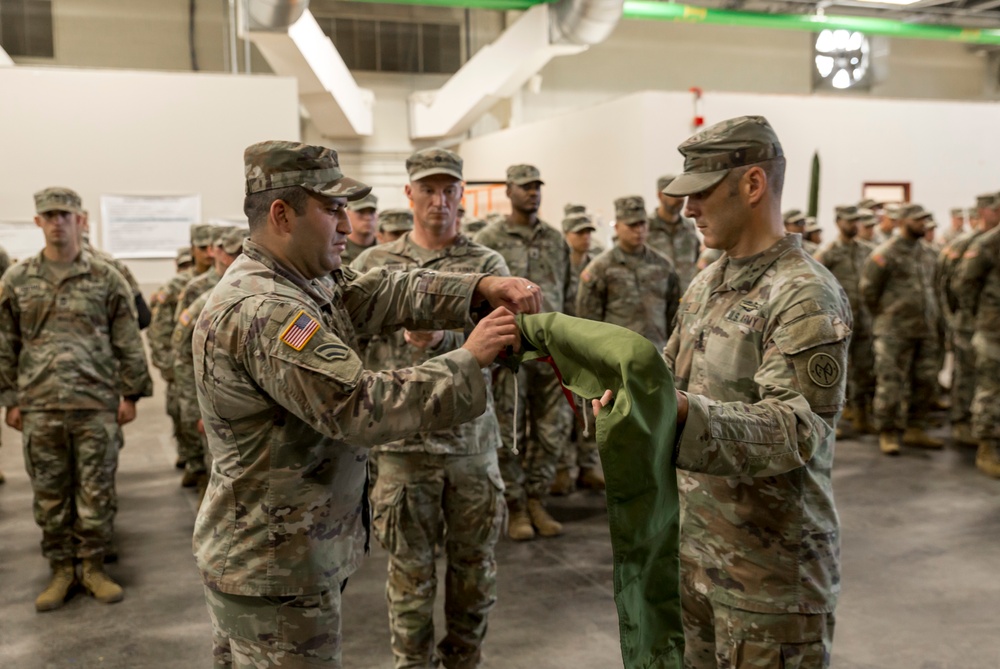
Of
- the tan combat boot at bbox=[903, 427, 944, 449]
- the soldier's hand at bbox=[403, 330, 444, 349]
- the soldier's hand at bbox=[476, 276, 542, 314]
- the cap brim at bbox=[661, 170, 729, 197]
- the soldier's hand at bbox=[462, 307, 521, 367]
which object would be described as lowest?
the tan combat boot at bbox=[903, 427, 944, 449]

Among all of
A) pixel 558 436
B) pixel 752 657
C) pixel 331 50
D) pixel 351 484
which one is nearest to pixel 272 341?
pixel 351 484

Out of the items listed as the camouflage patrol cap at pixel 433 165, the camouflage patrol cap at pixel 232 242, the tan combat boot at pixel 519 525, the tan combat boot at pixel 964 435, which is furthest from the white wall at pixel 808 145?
the camouflage patrol cap at pixel 433 165

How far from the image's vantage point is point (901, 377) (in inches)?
257

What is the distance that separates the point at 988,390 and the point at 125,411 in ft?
17.7

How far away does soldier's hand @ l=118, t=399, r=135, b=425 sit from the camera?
438cm

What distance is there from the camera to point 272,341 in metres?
1.76

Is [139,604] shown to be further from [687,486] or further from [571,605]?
[687,486]

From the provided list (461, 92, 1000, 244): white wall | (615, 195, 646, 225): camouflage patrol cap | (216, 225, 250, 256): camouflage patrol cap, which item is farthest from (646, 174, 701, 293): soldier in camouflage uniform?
(216, 225, 250, 256): camouflage patrol cap

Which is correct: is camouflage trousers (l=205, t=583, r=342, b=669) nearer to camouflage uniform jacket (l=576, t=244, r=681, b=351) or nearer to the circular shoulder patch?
the circular shoulder patch

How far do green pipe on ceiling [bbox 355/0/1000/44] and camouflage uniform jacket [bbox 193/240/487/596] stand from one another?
388 inches

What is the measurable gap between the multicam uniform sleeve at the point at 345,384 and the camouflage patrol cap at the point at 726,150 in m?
0.67

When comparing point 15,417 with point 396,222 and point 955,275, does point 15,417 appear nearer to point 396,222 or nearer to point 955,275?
point 396,222

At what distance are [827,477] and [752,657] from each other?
0.45 m

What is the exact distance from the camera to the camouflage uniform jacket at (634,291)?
5.31m
